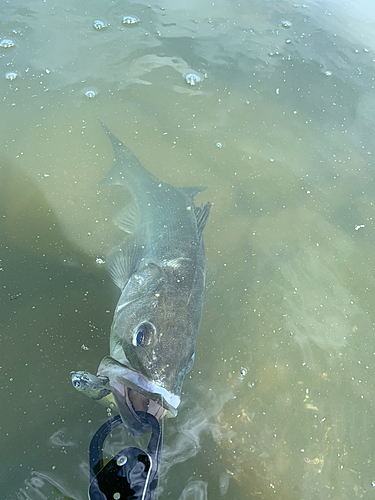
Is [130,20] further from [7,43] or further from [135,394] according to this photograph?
[135,394]

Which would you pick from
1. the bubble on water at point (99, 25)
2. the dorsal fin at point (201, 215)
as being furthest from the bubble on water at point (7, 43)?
the dorsal fin at point (201, 215)

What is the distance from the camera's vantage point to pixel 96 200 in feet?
11.5

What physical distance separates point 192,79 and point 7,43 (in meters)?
2.61

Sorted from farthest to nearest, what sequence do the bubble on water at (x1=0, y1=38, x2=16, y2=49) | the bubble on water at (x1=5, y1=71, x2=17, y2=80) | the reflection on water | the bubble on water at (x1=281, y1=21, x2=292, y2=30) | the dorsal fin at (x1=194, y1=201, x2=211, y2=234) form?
1. the bubble on water at (x1=281, y1=21, x2=292, y2=30)
2. the bubble on water at (x1=0, y1=38, x2=16, y2=49)
3. the bubble on water at (x1=5, y1=71, x2=17, y2=80)
4. the dorsal fin at (x1=194, y1=201, x2=211, y2=234)
5. the reflection on water

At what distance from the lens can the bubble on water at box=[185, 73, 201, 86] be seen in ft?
15.4

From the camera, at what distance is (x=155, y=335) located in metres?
2.13

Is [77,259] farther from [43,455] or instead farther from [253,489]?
[253,489]

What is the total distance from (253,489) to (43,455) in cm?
161

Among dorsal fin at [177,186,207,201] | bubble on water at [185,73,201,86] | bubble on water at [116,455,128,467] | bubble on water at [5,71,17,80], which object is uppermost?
bubble on water at [185,73,201,86]

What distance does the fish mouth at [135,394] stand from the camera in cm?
189

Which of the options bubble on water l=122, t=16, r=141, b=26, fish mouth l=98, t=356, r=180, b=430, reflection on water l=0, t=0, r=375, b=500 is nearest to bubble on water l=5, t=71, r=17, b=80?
reflection on water l=0, t=0, r=375, b=500

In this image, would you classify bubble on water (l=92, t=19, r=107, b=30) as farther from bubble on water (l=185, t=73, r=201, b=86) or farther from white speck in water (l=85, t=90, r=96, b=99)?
bubble on water (l=185, t=73, r=201, b=86)

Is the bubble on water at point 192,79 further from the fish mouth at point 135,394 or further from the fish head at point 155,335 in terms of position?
the fish mouth at point 135,394

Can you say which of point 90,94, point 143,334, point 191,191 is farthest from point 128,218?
point 90,94
